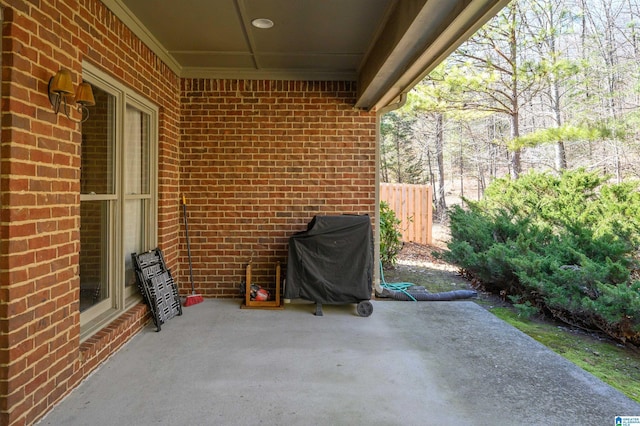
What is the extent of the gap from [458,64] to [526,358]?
294 inches

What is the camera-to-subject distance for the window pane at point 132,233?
3.91 meters

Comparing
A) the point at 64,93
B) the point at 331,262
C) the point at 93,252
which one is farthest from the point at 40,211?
the point at 331,262

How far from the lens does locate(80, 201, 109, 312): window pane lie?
3.10 meters

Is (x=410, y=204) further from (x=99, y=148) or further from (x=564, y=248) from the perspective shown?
(x=99, y=148)

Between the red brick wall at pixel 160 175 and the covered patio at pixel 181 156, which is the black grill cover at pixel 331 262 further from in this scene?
the red brick wall at pixel 160 175

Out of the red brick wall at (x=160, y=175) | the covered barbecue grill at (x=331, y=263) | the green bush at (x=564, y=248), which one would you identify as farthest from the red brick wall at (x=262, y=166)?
the green bush at (x=564, y=248)

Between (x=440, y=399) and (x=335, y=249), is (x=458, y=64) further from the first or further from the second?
(x=440, y=399)

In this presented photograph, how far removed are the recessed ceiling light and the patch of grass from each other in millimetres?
4027

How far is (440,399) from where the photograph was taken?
2.65 metres

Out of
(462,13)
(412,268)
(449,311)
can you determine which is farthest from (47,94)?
(412,268)

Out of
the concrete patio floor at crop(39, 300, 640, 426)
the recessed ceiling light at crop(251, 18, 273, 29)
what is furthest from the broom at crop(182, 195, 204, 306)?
the recessed ceiling light at crop(251, 18, 273, 29)

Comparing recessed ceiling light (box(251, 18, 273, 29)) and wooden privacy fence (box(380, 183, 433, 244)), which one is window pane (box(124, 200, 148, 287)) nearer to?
recessed ceiling light (box(251, 18, 273, 29))

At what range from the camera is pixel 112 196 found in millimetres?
3520

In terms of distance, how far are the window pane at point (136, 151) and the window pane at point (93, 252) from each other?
0.57 metres
